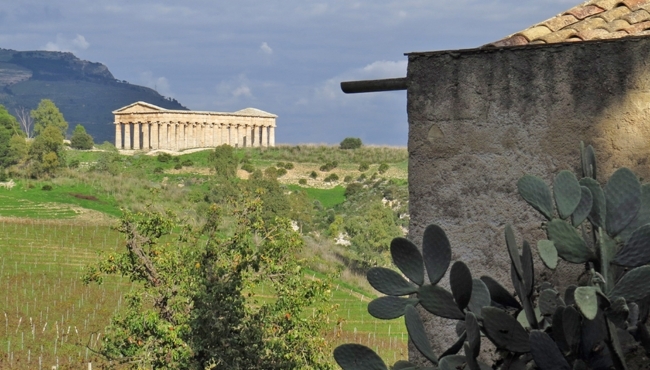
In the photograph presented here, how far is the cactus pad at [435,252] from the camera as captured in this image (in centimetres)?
253

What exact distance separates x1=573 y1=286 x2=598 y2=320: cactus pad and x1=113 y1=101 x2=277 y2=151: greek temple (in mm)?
72841

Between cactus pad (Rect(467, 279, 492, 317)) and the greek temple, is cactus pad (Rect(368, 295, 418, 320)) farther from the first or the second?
the greek temple

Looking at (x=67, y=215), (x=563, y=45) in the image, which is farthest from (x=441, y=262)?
(x=67, y=215)

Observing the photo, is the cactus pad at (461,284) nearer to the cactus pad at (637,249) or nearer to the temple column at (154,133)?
the cactus pad at (637,249)

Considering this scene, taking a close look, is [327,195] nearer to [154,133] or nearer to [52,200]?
[52,200]

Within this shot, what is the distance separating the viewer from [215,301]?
375 inches

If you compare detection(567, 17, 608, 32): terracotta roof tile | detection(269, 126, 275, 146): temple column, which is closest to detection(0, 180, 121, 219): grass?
detection(567, 17, 608, 32): terracotta roof tile

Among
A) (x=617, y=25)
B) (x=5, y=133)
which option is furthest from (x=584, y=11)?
(x=5, y=133)

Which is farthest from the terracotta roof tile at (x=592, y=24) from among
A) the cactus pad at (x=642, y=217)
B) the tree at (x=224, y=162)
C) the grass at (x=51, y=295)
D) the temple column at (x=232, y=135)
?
the temple column at (x=232, y=135)

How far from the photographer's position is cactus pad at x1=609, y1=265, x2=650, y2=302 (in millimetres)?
2145

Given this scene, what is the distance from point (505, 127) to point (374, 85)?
86 centimetres

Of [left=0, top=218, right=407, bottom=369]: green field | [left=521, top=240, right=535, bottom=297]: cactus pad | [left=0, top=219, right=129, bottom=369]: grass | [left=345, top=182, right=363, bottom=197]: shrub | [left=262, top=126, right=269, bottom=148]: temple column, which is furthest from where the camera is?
[left=262, top=126, right=269, bottom=148]: temple column

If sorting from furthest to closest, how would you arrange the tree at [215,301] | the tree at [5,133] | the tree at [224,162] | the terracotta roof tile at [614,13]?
the tree at [5,133]
the tree at [224,162]
the tree at [215,301]
the terracotta roof tile at [614,13]

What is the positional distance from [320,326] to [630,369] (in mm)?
7795
